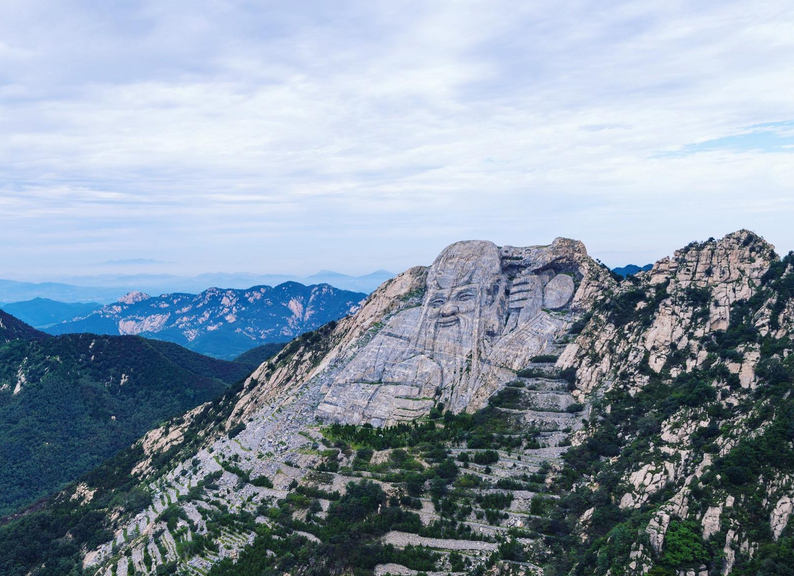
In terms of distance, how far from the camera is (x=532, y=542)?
51969 millimetres

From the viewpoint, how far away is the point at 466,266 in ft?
296

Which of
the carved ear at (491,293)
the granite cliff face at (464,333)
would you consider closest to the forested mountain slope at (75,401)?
Answer: the granite cliff face at (464,333)

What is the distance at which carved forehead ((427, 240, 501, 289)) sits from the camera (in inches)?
3509

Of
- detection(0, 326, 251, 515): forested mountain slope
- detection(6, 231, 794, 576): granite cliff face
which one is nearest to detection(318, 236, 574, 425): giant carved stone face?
detection(6, 231, 794, 576): granite cliff face

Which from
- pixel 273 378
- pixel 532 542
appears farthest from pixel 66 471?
pixel 532 542

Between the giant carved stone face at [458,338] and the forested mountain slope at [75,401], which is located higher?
the giant carved stone face at [458,338]

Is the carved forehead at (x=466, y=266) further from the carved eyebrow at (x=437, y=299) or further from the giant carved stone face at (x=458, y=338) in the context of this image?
the carved eyebrow at (x=437, y=299)

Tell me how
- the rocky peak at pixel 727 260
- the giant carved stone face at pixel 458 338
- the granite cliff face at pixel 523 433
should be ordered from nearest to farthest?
the granite cliff face at pixel 523 433 → the rocky peak at pixel 727 260 → the giant carved stone face at pixel 458 338

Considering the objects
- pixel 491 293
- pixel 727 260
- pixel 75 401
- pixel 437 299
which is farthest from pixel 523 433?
pixel 75 401

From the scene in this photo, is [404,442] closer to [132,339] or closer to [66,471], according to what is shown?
[66,471]

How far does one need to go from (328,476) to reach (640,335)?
144ft

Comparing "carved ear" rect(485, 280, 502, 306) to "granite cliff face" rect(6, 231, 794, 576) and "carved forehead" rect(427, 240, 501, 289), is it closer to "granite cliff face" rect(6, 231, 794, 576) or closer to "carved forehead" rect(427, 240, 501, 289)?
"granite cliff face" rect(6, 231, 794, 576)

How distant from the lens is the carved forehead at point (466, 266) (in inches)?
3509

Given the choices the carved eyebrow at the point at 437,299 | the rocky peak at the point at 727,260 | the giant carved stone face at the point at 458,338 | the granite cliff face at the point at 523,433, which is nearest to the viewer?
the granite cliff face at the point at 523,433
